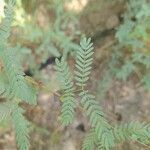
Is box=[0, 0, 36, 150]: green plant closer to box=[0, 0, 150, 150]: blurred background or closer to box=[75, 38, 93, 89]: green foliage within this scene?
box=[75, 38, 93, 89]: green foliage

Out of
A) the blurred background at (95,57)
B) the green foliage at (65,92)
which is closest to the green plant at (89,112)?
the green foliage at (65,92)

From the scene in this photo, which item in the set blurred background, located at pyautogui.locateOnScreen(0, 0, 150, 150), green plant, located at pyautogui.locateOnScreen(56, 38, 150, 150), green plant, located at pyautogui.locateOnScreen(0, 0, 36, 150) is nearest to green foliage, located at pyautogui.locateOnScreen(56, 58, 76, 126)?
green plant, located at pyautogui.locateOnScreen(56, 38, 150, 150)

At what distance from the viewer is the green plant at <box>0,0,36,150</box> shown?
132 centimetres

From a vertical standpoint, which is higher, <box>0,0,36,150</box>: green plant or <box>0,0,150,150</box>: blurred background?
<box>0,0,150,150</box>: blurred background

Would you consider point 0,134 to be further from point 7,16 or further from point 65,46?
point 7,16

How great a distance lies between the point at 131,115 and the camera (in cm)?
345

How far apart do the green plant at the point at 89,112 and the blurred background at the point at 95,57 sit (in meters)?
1.79

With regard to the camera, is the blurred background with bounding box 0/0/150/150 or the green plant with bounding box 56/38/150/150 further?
the blurred background with bounding box 0/0/150/150

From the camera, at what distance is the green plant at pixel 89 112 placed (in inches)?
50.3

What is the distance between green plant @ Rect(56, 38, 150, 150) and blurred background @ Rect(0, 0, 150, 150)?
179 centimetres

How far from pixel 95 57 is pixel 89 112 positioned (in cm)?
241

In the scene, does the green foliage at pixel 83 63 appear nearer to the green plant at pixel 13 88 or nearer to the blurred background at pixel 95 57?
the green plant at pixel 13 88

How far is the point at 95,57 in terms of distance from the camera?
3.68 metres

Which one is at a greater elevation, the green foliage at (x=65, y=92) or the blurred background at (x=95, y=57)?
the blurred background at (x=95, y=57)
